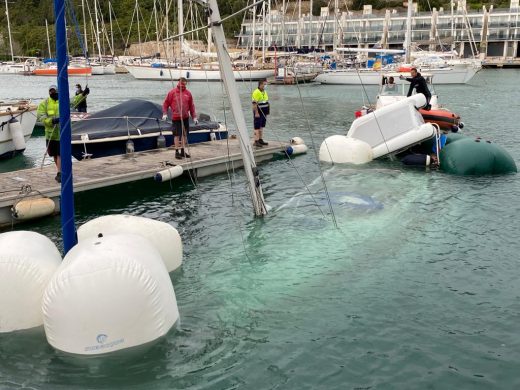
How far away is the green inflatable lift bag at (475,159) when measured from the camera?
1711 centimetres

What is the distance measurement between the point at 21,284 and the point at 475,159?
13510 millimetres

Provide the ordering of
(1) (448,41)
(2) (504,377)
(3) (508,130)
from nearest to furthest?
(2) (504,377) → (3) (508,130) → (1) (448,41)

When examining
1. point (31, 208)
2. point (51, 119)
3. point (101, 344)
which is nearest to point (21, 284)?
point (101, 344)

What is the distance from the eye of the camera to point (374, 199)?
14531 mm

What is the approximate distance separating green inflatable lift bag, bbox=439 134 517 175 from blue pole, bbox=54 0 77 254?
1223 cm

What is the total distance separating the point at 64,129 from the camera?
7988 mm

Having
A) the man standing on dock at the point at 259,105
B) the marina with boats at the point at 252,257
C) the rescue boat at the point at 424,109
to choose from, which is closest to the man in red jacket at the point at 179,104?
the marina with boats at the point at 252,257

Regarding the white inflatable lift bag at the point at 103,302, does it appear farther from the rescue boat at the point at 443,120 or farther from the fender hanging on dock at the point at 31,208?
the rescue boat at the point at 443,120

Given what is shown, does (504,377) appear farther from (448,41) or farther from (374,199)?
(448,41)

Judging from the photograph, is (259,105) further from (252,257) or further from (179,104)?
(252,257)

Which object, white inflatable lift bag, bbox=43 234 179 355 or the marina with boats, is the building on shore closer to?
the marina with boats

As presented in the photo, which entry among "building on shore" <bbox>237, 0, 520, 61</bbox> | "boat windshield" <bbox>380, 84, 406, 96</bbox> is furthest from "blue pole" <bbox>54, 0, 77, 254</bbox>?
"building on shore" <bbox>237, 0, 520, 61</bbox>

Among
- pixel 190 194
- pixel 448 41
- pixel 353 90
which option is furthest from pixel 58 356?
pixel 448 41

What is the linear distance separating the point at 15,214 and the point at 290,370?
812 centimetres
